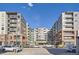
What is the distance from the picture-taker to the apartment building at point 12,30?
2045cm

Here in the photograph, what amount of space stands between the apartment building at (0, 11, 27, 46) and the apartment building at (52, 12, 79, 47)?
2.13m

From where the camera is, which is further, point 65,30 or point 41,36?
point 65,30

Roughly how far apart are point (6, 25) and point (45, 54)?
461 cm

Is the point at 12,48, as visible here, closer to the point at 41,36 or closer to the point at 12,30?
the point at 12,30

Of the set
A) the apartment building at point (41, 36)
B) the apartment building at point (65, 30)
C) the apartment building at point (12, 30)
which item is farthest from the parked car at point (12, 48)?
the apartment building at point (65, 30)

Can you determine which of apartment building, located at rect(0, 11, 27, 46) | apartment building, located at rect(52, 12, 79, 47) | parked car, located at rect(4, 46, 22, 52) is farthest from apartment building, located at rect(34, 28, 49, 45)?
parked car, located at rect(4, 46, 22, 52)

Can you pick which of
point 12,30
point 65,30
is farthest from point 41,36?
point 12,30

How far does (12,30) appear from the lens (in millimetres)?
21062

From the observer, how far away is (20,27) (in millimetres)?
20969

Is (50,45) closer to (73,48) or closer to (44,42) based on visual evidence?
(44,42)

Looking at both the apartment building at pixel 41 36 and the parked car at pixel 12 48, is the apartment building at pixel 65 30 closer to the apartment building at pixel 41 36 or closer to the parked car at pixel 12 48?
the apartment building at pixel 41 36

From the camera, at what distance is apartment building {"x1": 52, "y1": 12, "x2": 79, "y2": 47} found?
2122cm

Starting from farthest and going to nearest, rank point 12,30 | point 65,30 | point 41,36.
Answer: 1. point 65,30
2. point 41,36
3. point 12,30

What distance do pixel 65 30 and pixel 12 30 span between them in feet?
13.5
